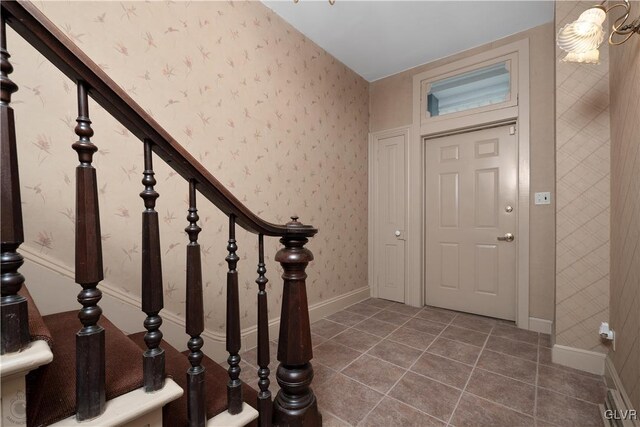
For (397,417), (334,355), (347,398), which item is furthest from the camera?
(334,355)

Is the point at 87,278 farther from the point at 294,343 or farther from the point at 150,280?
the point at 294,343

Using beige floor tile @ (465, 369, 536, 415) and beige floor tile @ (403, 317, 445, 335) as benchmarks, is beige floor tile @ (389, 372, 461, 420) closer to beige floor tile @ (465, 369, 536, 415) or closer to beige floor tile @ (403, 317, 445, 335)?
beige floor tile @ (465, 369, 536, 415)

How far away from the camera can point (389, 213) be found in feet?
11.1

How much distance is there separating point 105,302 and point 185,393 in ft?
2.60

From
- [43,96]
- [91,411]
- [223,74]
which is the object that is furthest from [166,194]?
[91,411]

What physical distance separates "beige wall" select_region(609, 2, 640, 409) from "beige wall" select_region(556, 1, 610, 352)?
76 millimetres

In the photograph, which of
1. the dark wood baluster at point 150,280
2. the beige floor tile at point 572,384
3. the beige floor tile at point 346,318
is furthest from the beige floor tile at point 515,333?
the dark wood baluster at point 150,280

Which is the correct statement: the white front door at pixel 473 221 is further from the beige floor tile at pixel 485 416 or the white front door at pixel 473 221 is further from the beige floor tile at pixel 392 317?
the beige floor tile at pixel 485 416

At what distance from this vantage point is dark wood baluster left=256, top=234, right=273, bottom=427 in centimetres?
102

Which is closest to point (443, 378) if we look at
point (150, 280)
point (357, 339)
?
point (357, 339)

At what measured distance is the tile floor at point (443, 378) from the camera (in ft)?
4.70

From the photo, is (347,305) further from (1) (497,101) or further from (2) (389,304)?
(1) (497,101)

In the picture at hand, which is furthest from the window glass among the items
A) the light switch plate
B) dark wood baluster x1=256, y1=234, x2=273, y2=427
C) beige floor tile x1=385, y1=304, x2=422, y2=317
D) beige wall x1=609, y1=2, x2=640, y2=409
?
dark wood baluster x1=256, y1=234, x2=273, y2=427

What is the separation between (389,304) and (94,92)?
3.22 meters
